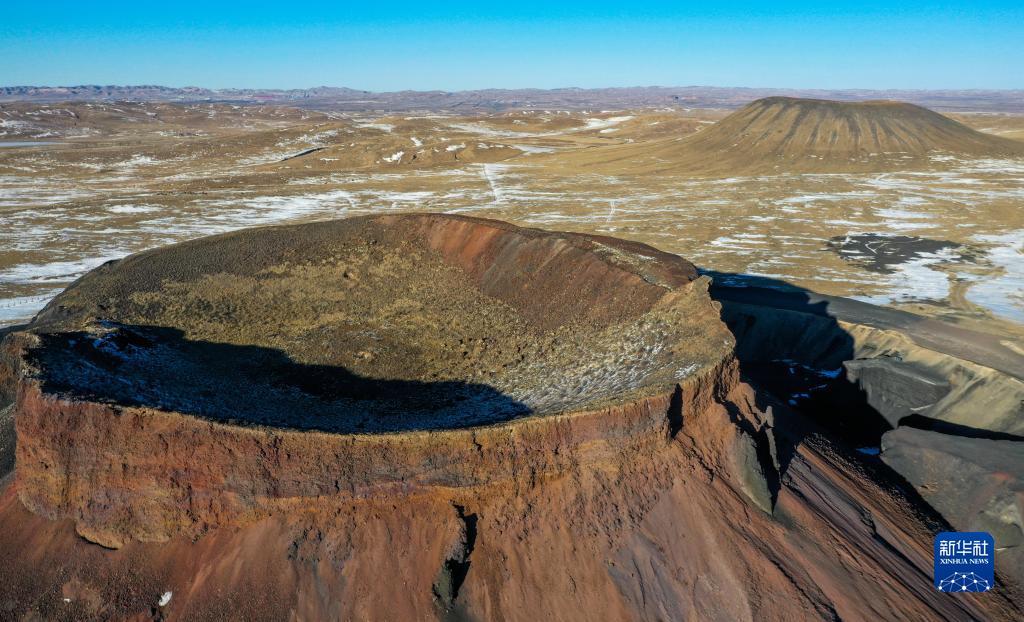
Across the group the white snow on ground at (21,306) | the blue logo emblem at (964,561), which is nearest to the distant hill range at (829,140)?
the blue logo emblem at (964,561)

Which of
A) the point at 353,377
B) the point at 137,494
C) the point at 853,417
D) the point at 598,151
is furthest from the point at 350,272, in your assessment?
the point at 598,151

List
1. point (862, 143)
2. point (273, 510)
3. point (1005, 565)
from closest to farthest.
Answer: point (273, 510)
point (1005, 565)
point (862, 143)

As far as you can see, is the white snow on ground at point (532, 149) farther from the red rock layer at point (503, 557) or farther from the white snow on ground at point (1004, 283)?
the red rock layer at point (503, 557)

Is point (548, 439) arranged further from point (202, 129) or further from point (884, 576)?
point (202, 129)

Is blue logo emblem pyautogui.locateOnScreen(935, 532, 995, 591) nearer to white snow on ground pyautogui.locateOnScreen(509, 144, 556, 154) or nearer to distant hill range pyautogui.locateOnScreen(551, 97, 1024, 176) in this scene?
distant hill range pyautogui.locateOnScreen(551, 97, 1024, 176)

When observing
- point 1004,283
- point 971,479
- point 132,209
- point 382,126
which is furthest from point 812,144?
point 382,126

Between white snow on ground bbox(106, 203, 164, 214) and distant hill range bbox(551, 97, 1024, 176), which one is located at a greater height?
distant hill range bbox(551, 97, 1024, 176)

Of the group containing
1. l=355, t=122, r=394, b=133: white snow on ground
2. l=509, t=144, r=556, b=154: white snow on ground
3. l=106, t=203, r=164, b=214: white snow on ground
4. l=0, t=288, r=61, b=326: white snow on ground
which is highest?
l=355, t=122, r=394, b=133: white snow on ground

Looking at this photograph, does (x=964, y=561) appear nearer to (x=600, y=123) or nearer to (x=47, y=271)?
(x=47, y=271)

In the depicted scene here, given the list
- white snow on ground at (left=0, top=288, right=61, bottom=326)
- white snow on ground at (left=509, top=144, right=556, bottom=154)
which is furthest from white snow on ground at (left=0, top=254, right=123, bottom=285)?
white snow on ground at (left=509, top=144, right=556, bottom=154)
